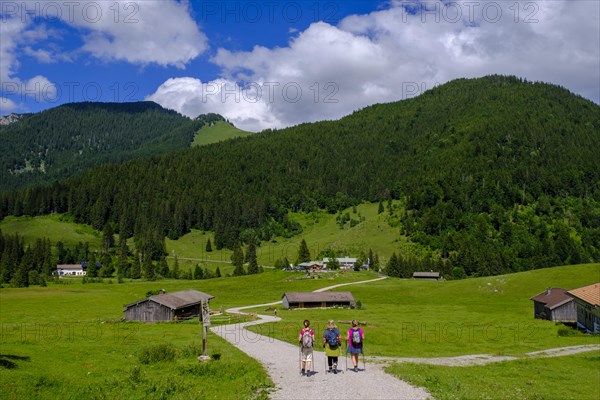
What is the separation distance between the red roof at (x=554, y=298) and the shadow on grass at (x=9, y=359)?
7454 centimetres

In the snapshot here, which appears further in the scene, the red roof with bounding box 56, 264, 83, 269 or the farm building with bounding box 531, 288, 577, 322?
the red roof with bounding box 56, 264, 83, 269

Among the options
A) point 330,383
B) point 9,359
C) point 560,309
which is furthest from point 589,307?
point 9,359

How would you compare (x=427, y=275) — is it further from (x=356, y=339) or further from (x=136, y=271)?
(x=356, y=339)

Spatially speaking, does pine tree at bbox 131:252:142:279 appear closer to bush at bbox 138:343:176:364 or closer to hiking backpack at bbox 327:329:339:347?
bush at bbox 138:343:176:364

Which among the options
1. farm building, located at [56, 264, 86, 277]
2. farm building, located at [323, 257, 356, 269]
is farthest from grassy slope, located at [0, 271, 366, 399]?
farm building, located at [56, 264, 86, 277]

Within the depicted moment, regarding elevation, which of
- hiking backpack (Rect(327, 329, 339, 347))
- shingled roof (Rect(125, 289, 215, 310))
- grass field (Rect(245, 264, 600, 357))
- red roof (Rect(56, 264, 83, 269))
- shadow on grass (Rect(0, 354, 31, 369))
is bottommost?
grass field (Rect(245, 264, 600, 357))

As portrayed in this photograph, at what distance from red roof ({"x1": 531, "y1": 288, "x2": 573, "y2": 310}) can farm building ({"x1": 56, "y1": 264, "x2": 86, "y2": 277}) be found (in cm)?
16019

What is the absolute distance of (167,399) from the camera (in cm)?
2033

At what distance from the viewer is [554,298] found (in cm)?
7788

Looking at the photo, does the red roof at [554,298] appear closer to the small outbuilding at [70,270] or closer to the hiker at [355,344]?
the hiker at [355,344]

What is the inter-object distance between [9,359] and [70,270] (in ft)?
548

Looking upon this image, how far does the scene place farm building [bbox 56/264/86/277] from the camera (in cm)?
17850

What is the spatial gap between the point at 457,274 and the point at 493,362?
12589 cm

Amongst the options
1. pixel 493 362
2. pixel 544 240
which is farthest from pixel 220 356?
pixel 544 240
